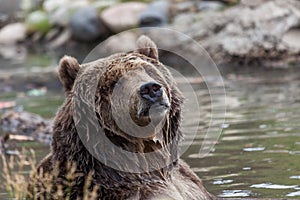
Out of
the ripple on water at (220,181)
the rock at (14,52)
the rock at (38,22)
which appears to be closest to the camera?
the ripple on water at (220,181)

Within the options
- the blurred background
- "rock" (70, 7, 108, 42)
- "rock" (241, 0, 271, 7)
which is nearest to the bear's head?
the blurred background

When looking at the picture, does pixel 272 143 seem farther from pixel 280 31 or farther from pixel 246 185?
pixel 280 31

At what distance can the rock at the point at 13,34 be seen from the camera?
28827 millimetres

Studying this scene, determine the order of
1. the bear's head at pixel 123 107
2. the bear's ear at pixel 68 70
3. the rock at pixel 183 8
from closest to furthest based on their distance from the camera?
the bear's head at pixel 123 107, the bear's ear at pixel 68 70, the rock at pixel 183 8

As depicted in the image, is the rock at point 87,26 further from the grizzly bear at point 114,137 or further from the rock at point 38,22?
the grizzly bear at point 114,137

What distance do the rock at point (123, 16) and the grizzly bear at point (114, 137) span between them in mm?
17159

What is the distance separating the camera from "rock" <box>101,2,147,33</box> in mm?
22938

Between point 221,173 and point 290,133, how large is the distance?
1.97m

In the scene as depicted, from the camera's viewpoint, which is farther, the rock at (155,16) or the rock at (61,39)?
the rock at (61,39)

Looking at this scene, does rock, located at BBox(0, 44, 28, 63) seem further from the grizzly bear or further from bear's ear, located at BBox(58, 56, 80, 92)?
the grizzly bear

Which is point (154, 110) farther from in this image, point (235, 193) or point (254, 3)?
point (254, 3)

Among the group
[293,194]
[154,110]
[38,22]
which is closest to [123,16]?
[38,22]

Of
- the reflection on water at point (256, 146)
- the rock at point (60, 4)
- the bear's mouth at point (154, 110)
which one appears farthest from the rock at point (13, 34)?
the bear's mouth at point (154, 110)

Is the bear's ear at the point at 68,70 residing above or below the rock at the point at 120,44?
below
